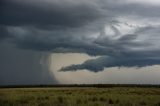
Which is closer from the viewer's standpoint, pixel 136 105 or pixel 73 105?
pixel 73 105

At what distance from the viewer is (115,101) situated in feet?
107

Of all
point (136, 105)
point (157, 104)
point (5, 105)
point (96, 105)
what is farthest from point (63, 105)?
point (157, 104)

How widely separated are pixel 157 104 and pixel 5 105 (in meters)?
12.8

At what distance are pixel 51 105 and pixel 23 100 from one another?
589 centimetres

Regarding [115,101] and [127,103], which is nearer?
[127,103]

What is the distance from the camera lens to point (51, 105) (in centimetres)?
→ 2714

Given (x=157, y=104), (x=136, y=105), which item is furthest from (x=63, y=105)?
(x=157, y=104)

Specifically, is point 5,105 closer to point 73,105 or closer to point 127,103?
point 73,105

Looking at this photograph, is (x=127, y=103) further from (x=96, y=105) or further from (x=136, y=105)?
(x=96, y=105)

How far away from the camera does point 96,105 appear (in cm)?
2752

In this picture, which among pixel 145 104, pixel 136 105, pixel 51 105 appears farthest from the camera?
pixel 145 104

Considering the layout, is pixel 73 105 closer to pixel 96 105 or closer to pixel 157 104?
pixel 96 105

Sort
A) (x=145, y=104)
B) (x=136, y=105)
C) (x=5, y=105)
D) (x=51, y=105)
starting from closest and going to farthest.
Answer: (x=5, y=105), (x=51, y=105), (x=136, y=105), (x=145, y=104)

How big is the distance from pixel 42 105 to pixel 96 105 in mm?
4184
